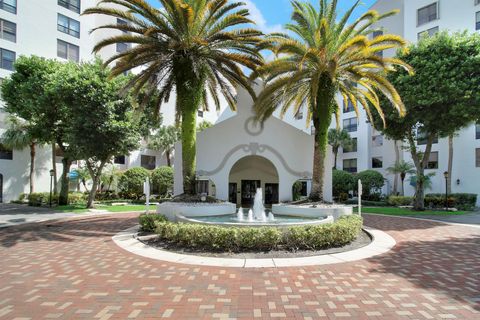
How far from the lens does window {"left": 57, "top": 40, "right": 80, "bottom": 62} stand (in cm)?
3535

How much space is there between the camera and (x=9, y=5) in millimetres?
31281

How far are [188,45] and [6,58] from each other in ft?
85.3

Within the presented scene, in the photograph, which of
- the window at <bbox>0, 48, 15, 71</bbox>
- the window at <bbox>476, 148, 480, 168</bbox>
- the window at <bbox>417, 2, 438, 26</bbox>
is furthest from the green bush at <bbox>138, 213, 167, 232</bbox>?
the window at <bbox>417, 2, 438, 26</bbox>

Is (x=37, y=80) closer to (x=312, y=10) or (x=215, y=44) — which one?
(x=215, y=44)

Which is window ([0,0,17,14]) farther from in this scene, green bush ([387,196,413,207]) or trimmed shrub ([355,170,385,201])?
green bush ([387,196,413,207])

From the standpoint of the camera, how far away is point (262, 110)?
18516 mm

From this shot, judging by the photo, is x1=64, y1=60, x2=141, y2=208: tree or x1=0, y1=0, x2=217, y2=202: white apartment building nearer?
x1=64, y1=60, x2=141, y2=208: tree

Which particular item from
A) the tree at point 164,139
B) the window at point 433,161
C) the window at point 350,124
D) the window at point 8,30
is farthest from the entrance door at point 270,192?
the window at point 8,30

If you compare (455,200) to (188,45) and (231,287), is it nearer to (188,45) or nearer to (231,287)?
(188,45)

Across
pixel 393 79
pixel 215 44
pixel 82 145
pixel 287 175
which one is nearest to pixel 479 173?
pixel 393 79

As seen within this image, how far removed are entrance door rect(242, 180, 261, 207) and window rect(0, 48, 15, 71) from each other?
2584 centimetres

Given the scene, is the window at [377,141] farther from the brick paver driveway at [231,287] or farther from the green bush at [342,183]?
the brick paver driveway at [231,287]

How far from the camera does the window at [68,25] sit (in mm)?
35344

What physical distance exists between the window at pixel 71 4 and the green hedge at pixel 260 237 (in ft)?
119
